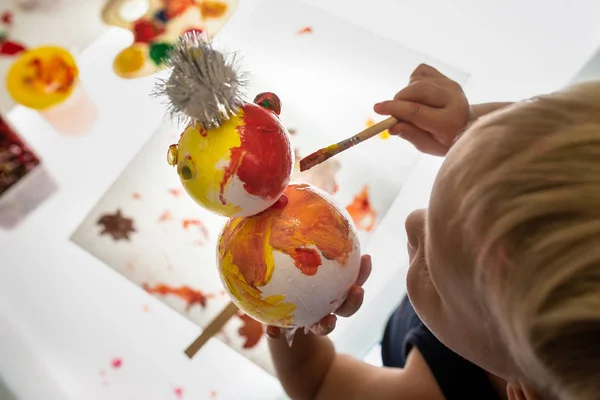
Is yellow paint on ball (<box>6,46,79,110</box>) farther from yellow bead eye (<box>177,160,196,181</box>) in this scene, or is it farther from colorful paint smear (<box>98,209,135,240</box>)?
yellow bead eye (<box>177,160,196,181</box>)

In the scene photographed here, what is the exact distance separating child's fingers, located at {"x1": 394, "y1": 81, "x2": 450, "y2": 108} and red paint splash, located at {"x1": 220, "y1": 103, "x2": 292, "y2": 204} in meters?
0.19

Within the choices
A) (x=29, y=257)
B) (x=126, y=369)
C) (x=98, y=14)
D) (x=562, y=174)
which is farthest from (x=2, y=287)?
(x=562, y=174)

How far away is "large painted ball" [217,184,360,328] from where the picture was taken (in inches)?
18.0

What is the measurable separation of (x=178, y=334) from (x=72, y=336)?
0.49ft

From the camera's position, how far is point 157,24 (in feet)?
2.84

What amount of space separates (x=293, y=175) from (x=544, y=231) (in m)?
0.45

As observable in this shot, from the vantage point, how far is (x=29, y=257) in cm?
75

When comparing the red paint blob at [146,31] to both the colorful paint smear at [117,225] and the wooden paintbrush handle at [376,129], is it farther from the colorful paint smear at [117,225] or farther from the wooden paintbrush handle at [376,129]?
the wooden paintbrush handle at [376,129]

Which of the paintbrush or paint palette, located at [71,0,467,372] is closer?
the paintbrush

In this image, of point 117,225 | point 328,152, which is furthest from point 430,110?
point 117,225

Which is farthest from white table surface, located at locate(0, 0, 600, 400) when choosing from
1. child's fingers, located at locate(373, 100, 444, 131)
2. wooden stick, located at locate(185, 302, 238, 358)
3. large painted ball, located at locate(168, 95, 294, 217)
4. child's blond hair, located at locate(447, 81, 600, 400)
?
child's blond hair, located at locate(447, 81, 600, 400)

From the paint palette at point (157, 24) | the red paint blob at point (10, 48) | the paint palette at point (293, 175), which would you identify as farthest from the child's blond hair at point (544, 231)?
the red paint blob at point (10, 48)

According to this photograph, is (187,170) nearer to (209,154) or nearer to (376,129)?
(209,154)

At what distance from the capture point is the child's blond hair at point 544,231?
0.26m
